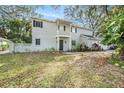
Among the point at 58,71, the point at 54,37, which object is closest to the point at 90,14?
the point at 54,37

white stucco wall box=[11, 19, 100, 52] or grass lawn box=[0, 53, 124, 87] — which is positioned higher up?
white stucco wall box=[11, 19, 100, 52]

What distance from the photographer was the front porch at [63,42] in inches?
216

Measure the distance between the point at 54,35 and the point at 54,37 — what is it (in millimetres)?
111

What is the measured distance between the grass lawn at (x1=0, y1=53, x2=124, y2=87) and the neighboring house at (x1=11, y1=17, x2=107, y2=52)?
42 centimetres

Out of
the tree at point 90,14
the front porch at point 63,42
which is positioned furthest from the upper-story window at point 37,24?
the tree at point 90,14

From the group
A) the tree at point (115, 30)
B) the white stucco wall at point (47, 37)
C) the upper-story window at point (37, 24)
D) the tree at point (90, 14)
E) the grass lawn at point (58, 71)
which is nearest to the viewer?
the grass lawn at point (58, 71)

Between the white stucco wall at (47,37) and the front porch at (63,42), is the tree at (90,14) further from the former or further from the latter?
the front porch at (63,42)

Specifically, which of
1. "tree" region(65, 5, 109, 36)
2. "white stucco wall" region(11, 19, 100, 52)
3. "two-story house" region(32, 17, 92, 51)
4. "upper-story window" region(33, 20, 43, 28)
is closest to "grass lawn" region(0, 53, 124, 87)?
"white stucco wall" region(11, 19, 100, 52)

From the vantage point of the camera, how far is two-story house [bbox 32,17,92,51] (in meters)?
5.43

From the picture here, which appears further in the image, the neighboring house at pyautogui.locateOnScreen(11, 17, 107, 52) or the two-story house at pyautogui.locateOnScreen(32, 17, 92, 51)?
the two-story house at pyautogui.locateOnScreen(32, 17, 92, 51)

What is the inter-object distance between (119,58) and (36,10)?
8.66ft

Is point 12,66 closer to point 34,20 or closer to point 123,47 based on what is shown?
point 34,20

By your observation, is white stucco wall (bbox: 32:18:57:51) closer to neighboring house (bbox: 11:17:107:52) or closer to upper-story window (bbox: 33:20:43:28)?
neighboring house (bbox: 11:17:107:52)
